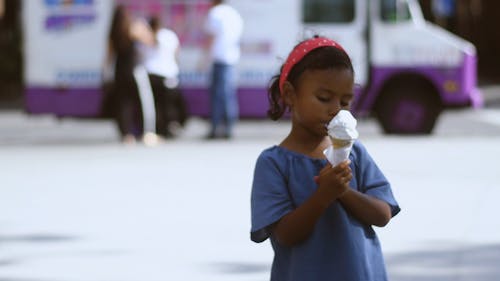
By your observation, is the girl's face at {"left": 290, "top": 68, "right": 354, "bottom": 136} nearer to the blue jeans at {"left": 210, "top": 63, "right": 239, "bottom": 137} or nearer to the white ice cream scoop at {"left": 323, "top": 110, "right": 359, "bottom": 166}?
the white ice cream scoop at {"left": 323, "top": 110, "right": 359, "bottom": 166}

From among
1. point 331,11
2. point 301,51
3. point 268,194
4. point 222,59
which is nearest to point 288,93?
point 301,51

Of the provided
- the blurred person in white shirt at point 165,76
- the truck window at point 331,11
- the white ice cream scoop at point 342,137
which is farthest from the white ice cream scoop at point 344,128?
the truck window at point 331,11

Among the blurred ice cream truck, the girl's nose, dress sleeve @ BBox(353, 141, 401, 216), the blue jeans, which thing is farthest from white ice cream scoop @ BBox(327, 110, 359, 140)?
the blurred ice cream truck

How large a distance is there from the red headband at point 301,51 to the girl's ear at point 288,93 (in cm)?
1

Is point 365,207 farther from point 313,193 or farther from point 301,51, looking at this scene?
point 301,51

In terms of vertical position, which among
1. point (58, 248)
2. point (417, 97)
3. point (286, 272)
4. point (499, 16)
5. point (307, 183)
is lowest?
→ point (499, 16)

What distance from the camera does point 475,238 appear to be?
8.28 meters

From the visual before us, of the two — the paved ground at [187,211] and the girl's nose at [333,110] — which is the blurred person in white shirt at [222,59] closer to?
the paved ground at [187,211]

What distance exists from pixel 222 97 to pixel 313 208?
13.2 meters

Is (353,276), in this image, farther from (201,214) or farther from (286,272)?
(201,214)

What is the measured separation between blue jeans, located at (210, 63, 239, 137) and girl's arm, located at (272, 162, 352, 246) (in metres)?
13.0

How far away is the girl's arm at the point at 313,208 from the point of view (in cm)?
346

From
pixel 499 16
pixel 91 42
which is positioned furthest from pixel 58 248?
pixel 499 16

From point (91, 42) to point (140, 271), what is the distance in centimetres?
1083
